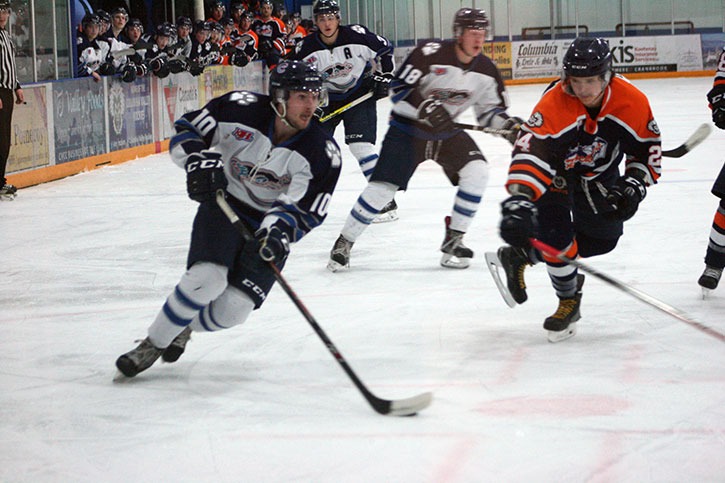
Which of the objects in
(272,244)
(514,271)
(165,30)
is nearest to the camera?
(272,244)

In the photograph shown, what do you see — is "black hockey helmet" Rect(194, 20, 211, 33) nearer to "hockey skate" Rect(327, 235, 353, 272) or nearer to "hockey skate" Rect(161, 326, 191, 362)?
"hockey skate" Rect(327, 235, 353, 272)

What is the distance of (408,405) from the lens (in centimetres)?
260

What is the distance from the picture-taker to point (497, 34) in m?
20.0

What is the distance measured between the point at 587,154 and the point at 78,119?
581 centimetres

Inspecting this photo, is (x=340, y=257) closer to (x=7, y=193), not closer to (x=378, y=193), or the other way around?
(x=378, y=193)

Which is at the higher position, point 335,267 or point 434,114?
point 434,114

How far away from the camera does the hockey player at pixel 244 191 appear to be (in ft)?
9.53

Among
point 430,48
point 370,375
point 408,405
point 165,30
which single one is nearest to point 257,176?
point 370,375

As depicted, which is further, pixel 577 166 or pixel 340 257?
pixel 340 257

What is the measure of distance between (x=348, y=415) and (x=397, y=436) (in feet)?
0.71

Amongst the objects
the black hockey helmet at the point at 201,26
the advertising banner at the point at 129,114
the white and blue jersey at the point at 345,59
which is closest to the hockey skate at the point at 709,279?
the white and blue jersey at the point at 345,59

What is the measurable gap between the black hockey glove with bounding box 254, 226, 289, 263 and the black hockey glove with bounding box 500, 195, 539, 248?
65cm

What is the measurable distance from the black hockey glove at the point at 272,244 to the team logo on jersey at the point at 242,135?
353mm

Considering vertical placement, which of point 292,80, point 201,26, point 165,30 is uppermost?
point 201,26
